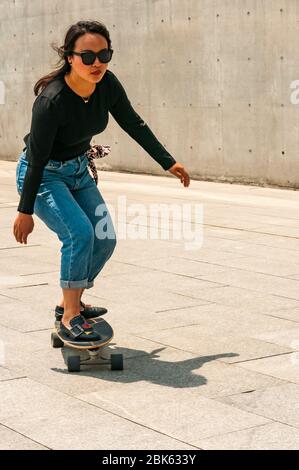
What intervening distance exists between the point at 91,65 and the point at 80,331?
4.70 feet

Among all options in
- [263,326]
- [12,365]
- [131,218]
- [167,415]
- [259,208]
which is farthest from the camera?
[259,208]

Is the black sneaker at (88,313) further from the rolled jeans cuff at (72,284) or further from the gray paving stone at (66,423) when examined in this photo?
the gray paving stone at (66,423)

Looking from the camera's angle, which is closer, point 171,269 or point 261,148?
point 171,269

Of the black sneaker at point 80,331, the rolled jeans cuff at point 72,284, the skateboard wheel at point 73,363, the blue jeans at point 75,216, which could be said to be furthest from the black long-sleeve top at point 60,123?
the skateboard wheel at point 73,363

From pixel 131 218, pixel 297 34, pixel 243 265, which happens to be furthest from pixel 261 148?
pixel 243 265

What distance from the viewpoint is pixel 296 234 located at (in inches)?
403

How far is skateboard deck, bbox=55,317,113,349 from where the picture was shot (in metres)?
5.85

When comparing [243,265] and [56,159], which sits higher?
[56,159]

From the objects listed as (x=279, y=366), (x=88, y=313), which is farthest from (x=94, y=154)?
(x=279, y=366)

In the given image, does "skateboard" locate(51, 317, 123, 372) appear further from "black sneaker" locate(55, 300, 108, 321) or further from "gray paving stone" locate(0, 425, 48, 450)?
"gray paving stone" locate(0, 425, 48, 450)

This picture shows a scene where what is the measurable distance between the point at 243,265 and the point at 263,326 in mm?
2098

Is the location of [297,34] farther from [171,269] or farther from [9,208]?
[171,269]

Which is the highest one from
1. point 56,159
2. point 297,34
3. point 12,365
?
point 297,34

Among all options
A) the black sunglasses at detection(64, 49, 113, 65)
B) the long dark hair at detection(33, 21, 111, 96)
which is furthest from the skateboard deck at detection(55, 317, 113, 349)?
the black sunglasses at detection(64, 49, 113, 65)
